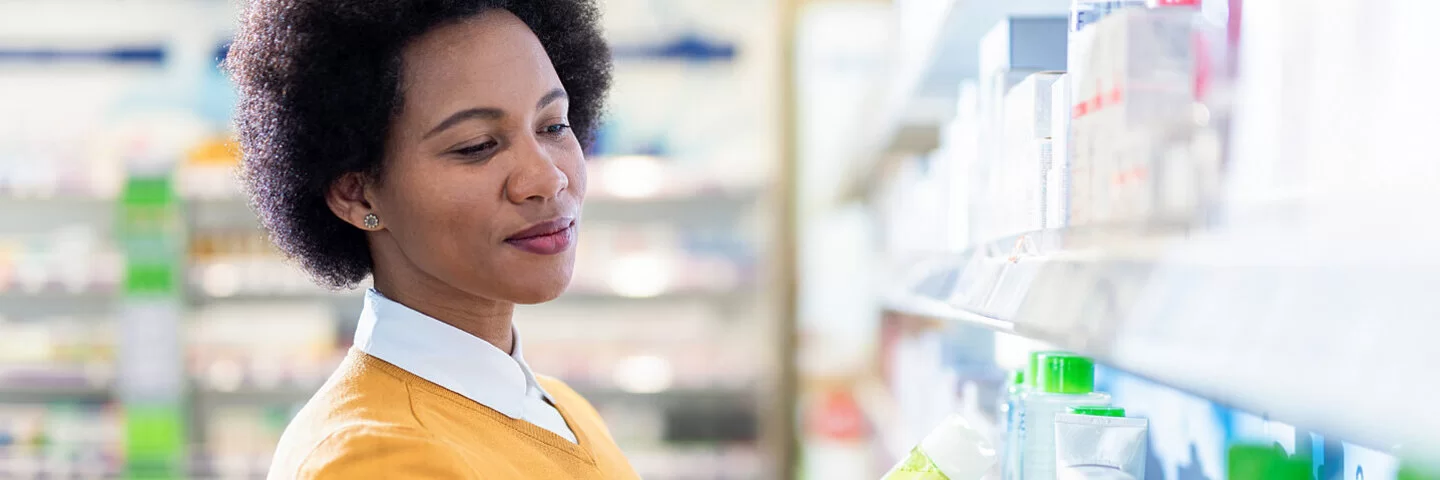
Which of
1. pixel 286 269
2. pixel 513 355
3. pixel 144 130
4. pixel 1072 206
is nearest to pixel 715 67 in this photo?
pixel 286 269

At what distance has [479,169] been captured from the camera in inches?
40.9

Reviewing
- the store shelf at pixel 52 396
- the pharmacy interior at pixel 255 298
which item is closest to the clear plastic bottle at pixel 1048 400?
the pharmacy interior at pixel 255 298

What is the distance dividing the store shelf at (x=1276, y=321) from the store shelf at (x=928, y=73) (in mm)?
743

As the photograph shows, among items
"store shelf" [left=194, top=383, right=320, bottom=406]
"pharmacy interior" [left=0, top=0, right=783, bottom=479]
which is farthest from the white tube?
"store shelf" [left=194, top=383, right=320, bottom=406]

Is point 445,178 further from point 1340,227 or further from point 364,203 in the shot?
point 1340,227

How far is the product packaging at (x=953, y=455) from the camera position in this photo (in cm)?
98

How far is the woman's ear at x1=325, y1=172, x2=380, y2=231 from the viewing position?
1117 millimetres

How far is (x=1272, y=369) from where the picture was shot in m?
0.36

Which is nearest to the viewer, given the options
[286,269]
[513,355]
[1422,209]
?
[1422,209]

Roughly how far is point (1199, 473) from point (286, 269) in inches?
149

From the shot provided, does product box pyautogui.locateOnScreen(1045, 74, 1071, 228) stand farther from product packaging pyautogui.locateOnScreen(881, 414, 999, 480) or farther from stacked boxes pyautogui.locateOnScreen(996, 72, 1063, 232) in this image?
product packaging pyautogui.locateOnScreen(881, 414, 999, 480)

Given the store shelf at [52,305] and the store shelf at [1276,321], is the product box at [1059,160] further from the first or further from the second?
the store shelf at [52,305]

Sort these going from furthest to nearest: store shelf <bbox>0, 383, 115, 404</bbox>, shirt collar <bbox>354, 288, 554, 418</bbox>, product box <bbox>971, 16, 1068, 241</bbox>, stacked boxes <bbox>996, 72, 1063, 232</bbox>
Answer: store shelf <bbox>0, 383, 115, 404</bbox>, product box <bbox>971, 16, 1068, 241</bbox>, shirt collar <bbox>354, 288, 554, 418</bbox>, stacked boxes <bbox>996, 72, 1063, 232</bbox>

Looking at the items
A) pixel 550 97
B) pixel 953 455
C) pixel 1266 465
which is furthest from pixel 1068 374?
pixel 550 97
